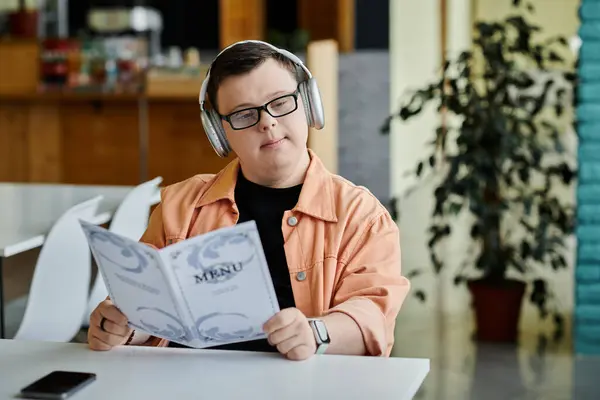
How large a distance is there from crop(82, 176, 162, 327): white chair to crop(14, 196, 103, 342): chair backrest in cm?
10

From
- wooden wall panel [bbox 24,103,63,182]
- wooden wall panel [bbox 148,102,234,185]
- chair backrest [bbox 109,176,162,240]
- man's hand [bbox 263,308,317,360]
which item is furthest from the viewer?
wooden wall panel [bbox 24,103,63,182]

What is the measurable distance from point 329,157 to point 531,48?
274 cm

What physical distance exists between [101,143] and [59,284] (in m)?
4.90

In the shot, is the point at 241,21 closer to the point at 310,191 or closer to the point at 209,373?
the point at 310,191

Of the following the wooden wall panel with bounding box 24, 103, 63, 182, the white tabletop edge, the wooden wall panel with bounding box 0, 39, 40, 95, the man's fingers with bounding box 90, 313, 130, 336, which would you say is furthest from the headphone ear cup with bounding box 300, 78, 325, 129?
the wooden wall panel with bounding box 24, 103, 63, 182

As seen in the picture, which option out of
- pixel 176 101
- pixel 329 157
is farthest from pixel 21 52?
pixel 329 157

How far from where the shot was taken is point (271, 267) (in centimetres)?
174

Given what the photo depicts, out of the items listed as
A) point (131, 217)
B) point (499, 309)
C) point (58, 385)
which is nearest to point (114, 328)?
point (58, 385)

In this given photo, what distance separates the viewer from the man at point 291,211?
1658 millimetres

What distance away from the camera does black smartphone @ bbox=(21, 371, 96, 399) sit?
132 centimetres

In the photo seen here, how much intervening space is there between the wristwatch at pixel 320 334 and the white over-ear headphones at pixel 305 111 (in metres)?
0.38

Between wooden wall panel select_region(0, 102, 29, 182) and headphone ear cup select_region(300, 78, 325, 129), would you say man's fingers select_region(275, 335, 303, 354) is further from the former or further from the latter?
wooden wall panel select_region(0, 102, 29, 182)

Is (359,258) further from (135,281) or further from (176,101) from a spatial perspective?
(176,101)

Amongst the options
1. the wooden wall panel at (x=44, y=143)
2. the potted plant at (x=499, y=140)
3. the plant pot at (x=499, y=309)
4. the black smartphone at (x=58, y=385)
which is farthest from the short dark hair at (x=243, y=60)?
the wooden wall panel at (x=44, y=143)
